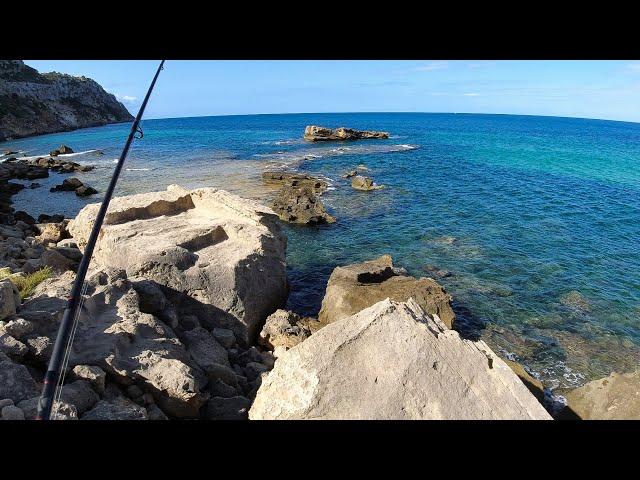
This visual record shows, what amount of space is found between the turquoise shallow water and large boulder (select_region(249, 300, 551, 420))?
7294 millimetres

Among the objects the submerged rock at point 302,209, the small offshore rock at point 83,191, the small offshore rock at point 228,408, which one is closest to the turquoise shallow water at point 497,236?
the small offshore rock at point 83,191

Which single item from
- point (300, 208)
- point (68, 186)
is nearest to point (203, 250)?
point (300, 208)

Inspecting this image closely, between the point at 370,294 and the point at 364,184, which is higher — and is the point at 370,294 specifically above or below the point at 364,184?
below

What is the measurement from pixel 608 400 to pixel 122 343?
11.3 m

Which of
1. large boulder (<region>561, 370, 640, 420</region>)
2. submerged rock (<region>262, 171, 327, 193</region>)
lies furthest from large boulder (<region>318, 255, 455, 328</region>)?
submerged rock (<region>262, 171, 327, 193</region>)

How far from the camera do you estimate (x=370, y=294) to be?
14219mm

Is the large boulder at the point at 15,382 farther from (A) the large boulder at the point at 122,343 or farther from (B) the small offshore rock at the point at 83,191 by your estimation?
(B) the small offshore rock at the point at 83,191

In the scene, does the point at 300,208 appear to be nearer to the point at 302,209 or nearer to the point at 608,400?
the point at 302,209

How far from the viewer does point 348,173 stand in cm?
4328
